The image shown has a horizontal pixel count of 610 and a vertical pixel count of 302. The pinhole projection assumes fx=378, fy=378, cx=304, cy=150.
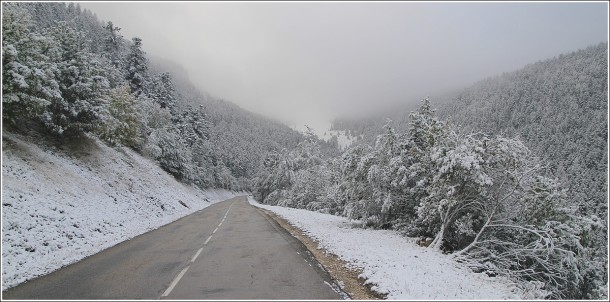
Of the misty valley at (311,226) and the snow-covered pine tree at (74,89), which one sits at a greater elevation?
the snow-covered pine tree at (74,89)

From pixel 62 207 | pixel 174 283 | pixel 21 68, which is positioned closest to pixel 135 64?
pixel 21 68

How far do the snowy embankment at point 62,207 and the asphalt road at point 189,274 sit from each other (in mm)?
962

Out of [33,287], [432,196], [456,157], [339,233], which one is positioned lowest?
[339,233]

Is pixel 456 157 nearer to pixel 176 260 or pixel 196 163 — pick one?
pixel 176 260

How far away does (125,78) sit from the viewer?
56656 mm

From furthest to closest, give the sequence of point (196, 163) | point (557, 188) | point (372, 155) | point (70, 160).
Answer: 1. point (196, 163)
2. point (70, 160)
3. point (372, 155)
4. point (557, 188)

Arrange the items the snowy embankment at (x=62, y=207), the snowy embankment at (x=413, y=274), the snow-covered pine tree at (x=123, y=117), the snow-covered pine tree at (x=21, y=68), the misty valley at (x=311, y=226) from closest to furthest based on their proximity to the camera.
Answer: the snowy embankment at (x=413, y=274) < the misty valley at (x=311, y=226) < the snowy embankment at (x=62, y=207) < the snow-covered pine tree at (x=21, y=68) < the snow-covered pine tree at (x=123, y=117)

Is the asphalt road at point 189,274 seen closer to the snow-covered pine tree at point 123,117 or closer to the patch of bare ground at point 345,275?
the patch of bare ground at point 345,275

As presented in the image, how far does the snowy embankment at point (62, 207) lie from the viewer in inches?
440

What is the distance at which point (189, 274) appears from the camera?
9578 mm

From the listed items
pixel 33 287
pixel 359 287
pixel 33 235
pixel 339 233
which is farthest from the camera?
pixel 339 233

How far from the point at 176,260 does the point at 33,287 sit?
377 cm

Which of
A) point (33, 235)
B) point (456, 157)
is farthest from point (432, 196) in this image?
point (33, 235)

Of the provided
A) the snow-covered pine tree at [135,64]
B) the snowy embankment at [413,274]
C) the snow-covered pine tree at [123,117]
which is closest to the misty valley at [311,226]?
the snowy embankment at [413,274]
